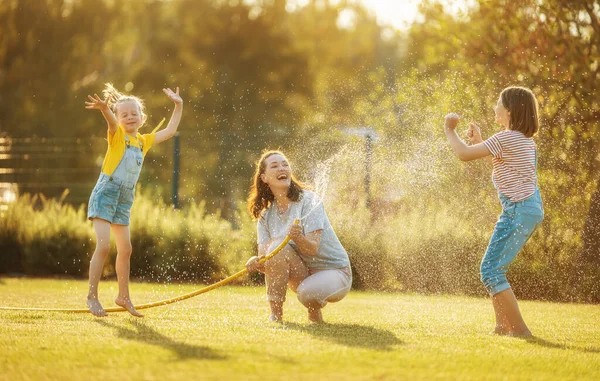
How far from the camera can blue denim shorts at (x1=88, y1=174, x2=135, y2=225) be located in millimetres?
6285

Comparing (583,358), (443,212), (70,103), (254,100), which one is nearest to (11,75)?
(70,103)

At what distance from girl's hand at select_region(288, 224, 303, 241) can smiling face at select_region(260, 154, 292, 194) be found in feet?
1.78

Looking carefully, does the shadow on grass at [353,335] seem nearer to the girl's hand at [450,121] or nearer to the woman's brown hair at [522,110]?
the girl's hand at [450,121]

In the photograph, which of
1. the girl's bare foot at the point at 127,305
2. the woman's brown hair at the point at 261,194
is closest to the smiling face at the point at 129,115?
the woman's brown hair at the point at 261,194

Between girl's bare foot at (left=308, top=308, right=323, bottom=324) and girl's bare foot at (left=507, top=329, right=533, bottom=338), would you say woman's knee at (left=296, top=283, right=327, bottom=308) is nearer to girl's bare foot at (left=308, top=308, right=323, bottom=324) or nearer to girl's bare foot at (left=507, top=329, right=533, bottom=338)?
girl's bare foot at (left=308, top=308, right=323, bottom=324)

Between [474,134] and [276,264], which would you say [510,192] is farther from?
[276,264]

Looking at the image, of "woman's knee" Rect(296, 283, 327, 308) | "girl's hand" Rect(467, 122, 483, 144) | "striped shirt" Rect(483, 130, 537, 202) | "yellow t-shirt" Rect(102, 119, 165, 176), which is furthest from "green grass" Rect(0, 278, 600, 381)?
"girl's hand" Rect(467, 122, 483, 144)

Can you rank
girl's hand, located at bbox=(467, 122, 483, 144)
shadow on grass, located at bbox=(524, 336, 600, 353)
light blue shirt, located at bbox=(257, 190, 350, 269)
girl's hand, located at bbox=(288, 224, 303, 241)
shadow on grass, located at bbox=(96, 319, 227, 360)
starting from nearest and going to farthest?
shadow on grass, located at bbox=(96, 319, 227, 360) < shadow on grass, located at bbox=(524, 336, 600, 353) < girl's hand, located at bbox=(288, 224, 303, 241) < girl's hand, located at bbox=(467, 122, 483, 144) < light blue shirt, located at bbox=(257, 190, 350, 269)

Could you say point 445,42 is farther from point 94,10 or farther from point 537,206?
point 94,10

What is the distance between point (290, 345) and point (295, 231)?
45.1 inches

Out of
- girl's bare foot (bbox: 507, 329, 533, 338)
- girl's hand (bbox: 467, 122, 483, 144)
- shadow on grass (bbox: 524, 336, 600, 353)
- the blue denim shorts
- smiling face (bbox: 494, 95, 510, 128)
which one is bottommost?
shadow on grass (bbox: 524, 336, 600, 353)

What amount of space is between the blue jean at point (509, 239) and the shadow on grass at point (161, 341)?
1.91 meters

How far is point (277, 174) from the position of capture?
6129 millimetres

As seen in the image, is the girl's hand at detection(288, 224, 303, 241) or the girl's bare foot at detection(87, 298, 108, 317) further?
the girl's bare foot at detection(87, 298, 108, 317)
